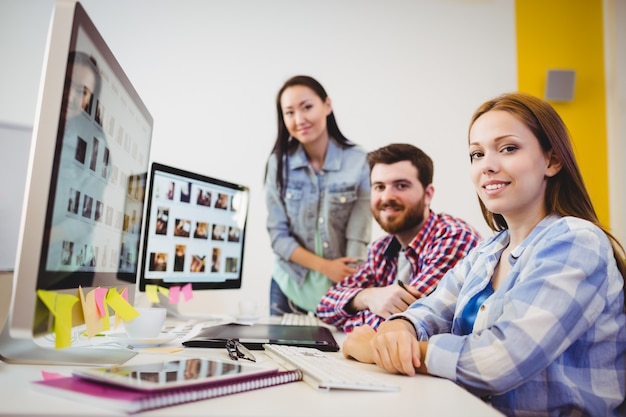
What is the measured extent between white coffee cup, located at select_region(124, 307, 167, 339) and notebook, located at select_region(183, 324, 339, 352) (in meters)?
0.08

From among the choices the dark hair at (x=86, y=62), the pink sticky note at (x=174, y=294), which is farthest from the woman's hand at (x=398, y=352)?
the pink sticky note at (x=174, y=294)

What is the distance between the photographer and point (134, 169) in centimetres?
115

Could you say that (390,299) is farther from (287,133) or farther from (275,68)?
(275,68)

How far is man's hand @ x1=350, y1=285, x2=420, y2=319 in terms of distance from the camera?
4.57ft

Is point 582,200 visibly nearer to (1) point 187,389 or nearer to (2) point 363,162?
(1) point 187,389

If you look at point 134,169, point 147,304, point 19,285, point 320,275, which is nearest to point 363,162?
point 320,275

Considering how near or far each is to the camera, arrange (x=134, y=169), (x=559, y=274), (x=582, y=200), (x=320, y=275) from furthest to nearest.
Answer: (x=320, y=275) < (x=134, y=169) < (x=582, y=200) < (x=559, y=274)

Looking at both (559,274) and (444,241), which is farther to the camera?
(444,241)

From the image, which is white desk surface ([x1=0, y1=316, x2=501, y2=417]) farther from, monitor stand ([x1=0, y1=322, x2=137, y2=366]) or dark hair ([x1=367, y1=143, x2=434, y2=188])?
dark hair ([x1=367, y1=143, x2=434, y2=188])

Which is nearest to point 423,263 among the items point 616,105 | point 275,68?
point 275,68

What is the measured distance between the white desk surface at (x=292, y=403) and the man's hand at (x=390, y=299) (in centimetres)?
66

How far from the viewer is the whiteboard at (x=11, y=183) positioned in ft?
4.36

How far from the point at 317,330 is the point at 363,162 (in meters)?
1.34

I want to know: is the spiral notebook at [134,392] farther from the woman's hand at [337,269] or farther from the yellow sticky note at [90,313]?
the woman's hand at [337,269]
